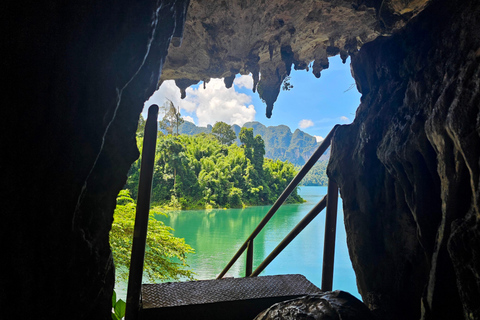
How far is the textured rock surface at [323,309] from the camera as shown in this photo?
1.27 m

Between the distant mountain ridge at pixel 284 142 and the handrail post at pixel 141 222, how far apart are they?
12283 cm

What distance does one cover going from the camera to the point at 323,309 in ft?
4.29

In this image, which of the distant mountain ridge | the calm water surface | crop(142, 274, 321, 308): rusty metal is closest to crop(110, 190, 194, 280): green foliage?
crop(142, 274, 321, 308): rusty metal

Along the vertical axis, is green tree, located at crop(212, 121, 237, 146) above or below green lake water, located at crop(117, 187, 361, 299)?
above

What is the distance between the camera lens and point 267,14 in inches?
160

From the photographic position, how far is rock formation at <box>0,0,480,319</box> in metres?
1.03

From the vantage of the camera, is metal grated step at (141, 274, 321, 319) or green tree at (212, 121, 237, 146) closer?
metal grated step at (141, 274, 321, 319)

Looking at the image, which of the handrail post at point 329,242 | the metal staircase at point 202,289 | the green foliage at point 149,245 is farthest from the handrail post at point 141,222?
the green foliage at point 149,245

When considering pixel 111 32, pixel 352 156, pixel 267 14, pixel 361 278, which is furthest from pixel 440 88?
pixel 267 14

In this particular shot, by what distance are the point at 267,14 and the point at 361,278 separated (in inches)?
145

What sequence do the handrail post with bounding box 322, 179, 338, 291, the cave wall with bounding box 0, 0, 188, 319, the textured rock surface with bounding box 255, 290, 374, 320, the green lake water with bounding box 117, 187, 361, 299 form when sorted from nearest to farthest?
the cave wall with bounding box 0, 0, 188, 319 < the textured rock surface with bounding box 255, 290, 374, 320 < the handrail post with bounding box 322, 179, 338, 291 < the green lake water with bounding box 117, 187, 361, 299

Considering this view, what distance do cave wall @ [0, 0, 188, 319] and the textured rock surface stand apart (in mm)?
969

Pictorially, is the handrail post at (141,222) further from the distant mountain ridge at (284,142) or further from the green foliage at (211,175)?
the distant mountain ridge at (284,142)

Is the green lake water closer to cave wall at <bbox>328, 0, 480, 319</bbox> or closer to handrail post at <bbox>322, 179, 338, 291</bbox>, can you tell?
handrail post at <bbox>322, 179, 338, 291</bbox>
